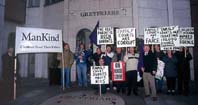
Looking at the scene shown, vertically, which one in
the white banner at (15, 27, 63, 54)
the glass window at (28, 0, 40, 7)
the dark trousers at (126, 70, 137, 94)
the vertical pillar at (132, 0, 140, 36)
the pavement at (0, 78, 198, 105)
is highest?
the glass window at (28, 0, 40, 7)

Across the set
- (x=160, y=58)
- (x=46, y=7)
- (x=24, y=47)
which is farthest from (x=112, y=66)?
(x=46, y=7)

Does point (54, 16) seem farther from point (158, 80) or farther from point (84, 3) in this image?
point (158, 80)

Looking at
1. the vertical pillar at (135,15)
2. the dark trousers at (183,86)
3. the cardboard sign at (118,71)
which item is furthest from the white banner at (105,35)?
the vertical pillar at (135,15)

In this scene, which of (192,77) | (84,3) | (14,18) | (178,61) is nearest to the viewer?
(178,61)

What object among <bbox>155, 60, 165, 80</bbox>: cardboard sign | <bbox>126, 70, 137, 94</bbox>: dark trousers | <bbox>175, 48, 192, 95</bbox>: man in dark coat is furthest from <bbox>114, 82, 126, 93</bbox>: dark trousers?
<bbox>175, 48, 192, 95</bbox>: man in dark coat

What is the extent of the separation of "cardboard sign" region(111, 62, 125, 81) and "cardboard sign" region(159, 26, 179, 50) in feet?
6.32

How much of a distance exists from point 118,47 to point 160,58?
1774 mm

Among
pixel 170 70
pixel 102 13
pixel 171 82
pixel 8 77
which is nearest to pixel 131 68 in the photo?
pixel 170 70

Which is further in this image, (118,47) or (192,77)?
(192,77)

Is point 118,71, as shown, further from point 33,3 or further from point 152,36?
point 33,3

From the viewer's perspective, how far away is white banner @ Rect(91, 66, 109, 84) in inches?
444

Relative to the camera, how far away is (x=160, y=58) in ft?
38.8

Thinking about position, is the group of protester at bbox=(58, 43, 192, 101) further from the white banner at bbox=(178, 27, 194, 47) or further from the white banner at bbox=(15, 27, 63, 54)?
the white banner at bbox=(15, 27, 63, 54)

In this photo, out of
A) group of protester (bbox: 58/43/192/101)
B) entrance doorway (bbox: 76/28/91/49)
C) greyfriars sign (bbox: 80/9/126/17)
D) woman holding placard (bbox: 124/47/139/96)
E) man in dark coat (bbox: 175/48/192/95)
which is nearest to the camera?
group of protester (bbox: 58/43/192/101)
